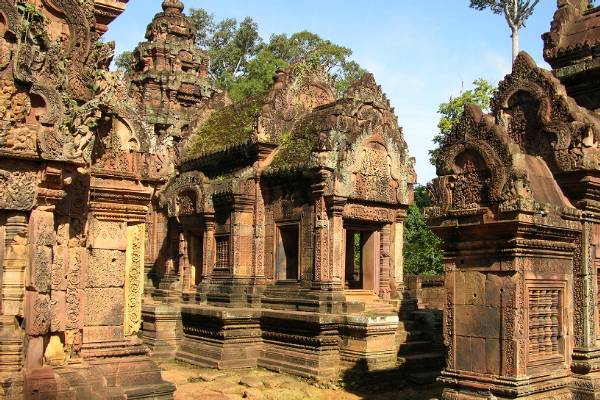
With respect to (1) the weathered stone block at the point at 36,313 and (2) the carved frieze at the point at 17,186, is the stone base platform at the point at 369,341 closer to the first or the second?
(1) the weathered stone block at the point at 36,313

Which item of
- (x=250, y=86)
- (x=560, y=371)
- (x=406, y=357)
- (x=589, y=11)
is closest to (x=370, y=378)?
(x=406, y=357)

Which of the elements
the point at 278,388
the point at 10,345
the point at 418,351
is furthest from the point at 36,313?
the point at 418,351

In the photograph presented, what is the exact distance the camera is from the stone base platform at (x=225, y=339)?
13383 mm

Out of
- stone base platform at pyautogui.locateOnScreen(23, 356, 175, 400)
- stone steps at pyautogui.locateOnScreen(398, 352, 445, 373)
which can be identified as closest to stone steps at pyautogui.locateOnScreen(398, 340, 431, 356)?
stone steps at pyautogui.locateOnScreen(398, 352, 445, 373)

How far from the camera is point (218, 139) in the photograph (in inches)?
663

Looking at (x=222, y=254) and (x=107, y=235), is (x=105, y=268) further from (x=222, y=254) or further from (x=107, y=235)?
(x=222, y=254)

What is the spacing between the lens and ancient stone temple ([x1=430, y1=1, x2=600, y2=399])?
6348 mm

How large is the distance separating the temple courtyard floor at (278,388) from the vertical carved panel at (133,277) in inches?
106

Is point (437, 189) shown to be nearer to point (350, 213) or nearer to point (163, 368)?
point (350, 213)

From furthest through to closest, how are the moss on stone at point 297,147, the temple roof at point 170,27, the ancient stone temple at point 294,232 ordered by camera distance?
the temple roof at point 170,27, the moss on stone at point 297,147, the ancient stone temple at point 294,232

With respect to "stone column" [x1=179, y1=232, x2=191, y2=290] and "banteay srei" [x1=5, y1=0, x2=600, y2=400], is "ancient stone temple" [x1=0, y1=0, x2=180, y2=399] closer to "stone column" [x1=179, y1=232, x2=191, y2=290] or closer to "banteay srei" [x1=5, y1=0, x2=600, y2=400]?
"banteay srei" [x1=5, y1=0, x2=600, y2=400]

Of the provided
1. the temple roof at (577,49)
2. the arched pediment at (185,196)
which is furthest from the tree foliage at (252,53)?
the temple roof at (577,49)

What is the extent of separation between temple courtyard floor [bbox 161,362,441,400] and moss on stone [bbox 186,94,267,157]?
528cm

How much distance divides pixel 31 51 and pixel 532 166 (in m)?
5.09
